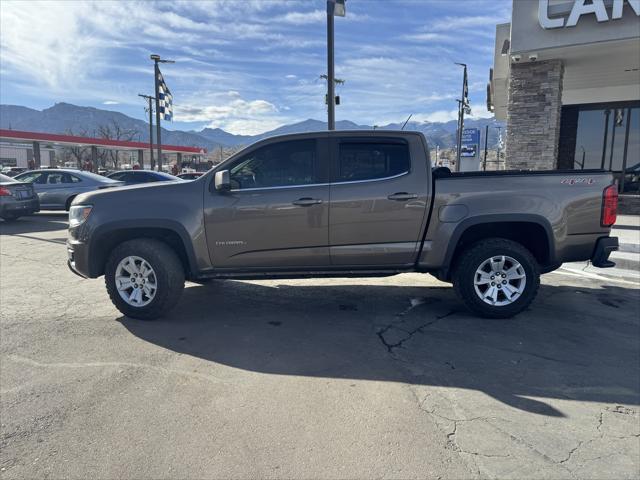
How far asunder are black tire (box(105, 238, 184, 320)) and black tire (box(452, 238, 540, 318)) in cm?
303

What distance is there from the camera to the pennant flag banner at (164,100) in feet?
77.0

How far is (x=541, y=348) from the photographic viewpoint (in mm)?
4230

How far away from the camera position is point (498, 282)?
5.00m

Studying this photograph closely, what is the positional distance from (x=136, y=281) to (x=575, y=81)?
49.1 ft

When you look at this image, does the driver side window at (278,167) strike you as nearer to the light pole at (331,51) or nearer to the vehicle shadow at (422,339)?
the vehicle shadow at (422,339)

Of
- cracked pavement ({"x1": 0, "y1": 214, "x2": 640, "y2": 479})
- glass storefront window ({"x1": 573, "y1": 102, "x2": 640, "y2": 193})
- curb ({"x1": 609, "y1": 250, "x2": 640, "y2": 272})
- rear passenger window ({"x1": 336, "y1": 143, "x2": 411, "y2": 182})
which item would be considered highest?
glass storefront window ({"x1": 573, "y1": 102, "x2": 640, "y2": 193})

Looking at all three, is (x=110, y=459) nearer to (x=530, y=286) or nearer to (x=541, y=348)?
(x=541, y=348)

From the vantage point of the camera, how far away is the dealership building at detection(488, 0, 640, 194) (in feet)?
35.1

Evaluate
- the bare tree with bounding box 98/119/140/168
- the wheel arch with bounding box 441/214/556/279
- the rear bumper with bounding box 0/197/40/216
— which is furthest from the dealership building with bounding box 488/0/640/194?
the bare tree with bounding box 98/119/140/168

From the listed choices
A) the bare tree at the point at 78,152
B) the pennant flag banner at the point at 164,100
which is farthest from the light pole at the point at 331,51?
the bare tree at the point at 78,152

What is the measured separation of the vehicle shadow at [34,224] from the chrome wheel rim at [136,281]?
8.66 m

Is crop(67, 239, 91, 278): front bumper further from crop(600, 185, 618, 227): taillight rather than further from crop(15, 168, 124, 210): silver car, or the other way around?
crop(15, 168, 124, 210): silver car

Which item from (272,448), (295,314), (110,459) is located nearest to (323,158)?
(295,314)

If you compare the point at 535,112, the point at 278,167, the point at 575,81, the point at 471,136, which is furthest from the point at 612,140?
the point at 471,136
